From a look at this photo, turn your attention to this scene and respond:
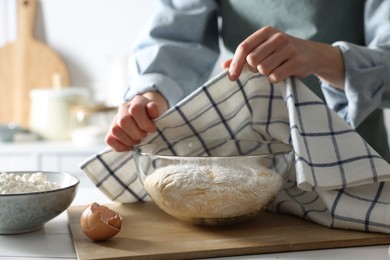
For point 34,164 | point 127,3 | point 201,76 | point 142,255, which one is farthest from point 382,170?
point 127,3

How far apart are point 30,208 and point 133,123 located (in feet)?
0.55

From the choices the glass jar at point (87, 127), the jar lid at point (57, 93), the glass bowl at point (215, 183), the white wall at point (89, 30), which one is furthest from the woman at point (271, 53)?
the white wall at point (89, 30)

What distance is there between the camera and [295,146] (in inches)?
28.3

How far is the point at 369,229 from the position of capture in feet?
2.32

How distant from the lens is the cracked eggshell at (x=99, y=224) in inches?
26.3

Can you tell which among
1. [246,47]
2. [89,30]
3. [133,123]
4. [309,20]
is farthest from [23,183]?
[89,30]

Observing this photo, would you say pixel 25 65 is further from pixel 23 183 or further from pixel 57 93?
pixel 23 183

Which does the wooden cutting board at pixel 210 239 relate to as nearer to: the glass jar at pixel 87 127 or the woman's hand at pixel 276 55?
the woman's hand at pixel 276 55

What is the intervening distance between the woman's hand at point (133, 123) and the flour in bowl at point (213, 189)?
0.09 meters

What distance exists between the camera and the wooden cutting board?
2.10 ft

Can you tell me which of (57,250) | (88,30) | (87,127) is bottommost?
(87,127)

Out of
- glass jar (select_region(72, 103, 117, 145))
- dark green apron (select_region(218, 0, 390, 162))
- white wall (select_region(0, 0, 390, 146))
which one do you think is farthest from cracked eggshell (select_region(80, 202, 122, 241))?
white wall (select_region(0, 0, 390, 146))

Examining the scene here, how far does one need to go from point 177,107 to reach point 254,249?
0.22 m

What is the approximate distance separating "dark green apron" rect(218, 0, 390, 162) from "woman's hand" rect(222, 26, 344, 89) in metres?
0.24
